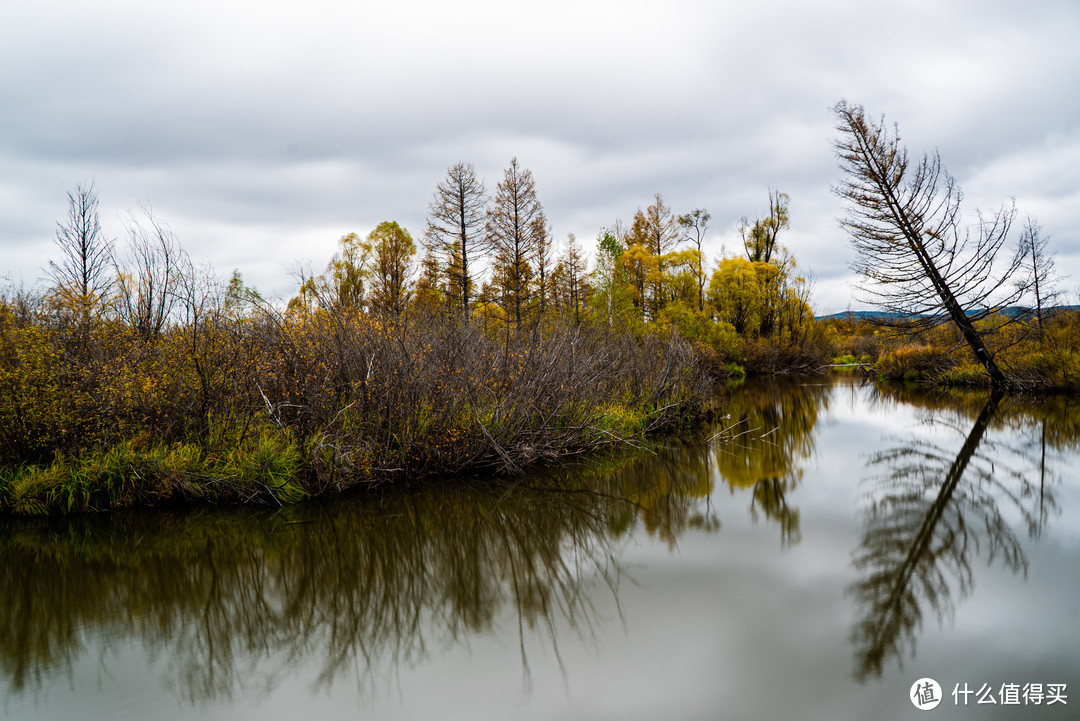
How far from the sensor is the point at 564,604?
17.9 ft

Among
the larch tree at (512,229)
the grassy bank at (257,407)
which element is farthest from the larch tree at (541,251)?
the grassy bank at (257,407)

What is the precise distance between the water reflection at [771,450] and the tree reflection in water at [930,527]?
1.08 metres

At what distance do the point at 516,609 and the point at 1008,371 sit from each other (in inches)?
954

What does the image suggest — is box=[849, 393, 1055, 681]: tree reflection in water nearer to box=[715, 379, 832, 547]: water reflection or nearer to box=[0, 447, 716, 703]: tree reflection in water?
box=[715, 379, 832, 547]: water reflection

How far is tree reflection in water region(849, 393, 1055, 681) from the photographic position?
4887mm

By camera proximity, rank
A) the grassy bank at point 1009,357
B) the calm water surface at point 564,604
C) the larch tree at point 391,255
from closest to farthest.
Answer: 1. the calm water surface at point 564,604
2. the grassy bank at point 1009,357
3. the larch tree at point 391,255

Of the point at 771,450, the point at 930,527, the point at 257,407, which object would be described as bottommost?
the point at 930,527

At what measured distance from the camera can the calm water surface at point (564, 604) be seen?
13.3 feet

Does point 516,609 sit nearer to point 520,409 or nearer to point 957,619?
point 957,619

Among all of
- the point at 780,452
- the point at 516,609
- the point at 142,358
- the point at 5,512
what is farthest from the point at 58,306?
the point at 780,452

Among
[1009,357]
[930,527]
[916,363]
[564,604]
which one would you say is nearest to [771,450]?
[930,527]

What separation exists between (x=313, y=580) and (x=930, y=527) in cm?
708

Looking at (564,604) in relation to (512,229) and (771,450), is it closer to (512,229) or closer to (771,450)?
(771,450)

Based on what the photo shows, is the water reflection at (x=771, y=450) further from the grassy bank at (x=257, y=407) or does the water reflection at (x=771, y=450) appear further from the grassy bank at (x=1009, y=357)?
the grassy bank at (x=1009, y=357)
